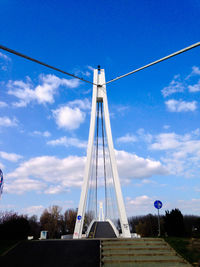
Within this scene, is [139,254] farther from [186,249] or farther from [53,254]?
[53,254]

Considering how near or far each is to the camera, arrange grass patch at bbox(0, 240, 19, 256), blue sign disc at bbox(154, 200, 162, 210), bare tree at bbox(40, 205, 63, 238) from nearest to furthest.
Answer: grass patch at bbox(0, 240, 19, 256)
blue sign disc at bbox(154, 200, 162, 210)
bare tree at bbox(40, 205, 63, 238)

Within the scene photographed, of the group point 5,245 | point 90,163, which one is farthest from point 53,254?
point 90,163

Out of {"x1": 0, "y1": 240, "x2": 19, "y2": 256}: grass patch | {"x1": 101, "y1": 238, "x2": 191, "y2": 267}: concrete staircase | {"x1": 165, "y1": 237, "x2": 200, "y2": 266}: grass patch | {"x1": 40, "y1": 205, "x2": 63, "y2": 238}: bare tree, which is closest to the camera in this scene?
{"x1": 101, "y1": 238, "x2": 191, "y2": 267}: concrete staircase

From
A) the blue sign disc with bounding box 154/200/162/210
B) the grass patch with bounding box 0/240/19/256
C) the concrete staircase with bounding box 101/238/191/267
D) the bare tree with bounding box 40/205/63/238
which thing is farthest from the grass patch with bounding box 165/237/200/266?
the bare tree with bounding box 40/205/63/238

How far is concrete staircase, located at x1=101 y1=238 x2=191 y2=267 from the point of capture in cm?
750

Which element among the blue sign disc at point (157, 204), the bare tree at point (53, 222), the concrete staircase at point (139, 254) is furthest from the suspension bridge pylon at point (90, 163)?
the bare tree at point (53, 222)

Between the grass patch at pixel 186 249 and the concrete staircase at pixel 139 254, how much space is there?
209mm

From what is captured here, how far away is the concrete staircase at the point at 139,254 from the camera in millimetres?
7496

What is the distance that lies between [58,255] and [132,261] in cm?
300

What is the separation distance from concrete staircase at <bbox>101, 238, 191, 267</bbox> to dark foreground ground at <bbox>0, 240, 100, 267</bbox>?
0.48 meters

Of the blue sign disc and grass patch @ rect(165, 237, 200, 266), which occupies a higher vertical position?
the blue sign disc

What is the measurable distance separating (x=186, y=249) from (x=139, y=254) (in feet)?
6.68

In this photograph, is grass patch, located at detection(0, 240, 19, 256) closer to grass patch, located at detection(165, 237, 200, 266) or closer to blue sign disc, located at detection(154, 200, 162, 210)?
grass patch, located at detection(165, 237, 200, 266)

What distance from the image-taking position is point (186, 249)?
8.48 m
